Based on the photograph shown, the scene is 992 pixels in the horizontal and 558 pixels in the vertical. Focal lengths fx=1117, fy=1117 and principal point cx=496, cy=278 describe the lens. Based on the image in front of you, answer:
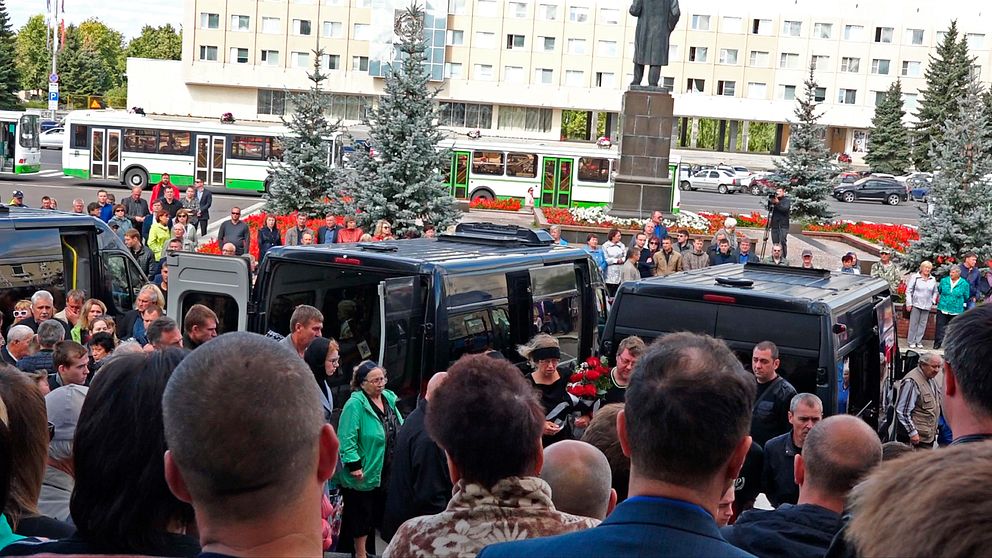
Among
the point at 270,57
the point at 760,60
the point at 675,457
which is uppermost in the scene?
the point at 760,60

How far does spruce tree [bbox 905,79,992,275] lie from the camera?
2525 centimetres

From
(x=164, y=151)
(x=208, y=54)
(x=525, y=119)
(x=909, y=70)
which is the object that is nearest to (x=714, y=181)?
(x=525, y=119)

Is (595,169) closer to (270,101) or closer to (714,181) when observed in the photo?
(714,181)

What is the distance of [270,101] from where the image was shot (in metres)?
88.2

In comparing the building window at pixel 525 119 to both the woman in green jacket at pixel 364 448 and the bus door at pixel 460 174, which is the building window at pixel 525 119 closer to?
the bus door at pixel 460 174

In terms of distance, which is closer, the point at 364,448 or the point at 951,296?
the point at 364,448

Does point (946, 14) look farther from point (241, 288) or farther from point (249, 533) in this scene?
point (249, 533)

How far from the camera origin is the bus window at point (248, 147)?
43.0 m

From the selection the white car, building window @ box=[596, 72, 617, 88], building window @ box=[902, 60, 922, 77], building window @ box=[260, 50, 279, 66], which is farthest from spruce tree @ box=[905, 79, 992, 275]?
building window @ box=[902, 60, 922, 77]

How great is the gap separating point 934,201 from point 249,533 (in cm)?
2602

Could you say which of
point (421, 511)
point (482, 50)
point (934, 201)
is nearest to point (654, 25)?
point (934, 201)

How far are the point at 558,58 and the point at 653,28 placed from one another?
6109cm

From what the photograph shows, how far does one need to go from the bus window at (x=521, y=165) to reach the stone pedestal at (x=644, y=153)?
46.9 feet

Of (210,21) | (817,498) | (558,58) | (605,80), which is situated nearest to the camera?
(817,498)
